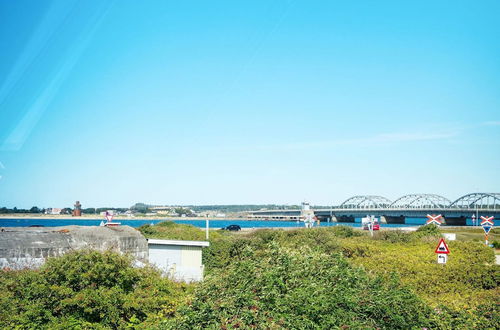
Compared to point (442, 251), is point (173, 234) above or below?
below

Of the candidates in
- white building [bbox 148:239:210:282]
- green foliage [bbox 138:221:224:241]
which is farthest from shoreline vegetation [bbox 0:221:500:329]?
green foliage [bbox 138:221:224:241]

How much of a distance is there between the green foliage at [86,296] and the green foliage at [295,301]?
5.69 feet

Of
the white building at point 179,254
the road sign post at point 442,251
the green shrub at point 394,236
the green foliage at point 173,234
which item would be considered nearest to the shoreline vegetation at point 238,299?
the road sign post at point 442,251

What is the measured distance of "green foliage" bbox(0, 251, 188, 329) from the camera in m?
10.4

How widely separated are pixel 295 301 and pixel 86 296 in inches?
202

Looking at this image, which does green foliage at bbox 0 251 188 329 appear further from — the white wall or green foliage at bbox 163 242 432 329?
the white wall

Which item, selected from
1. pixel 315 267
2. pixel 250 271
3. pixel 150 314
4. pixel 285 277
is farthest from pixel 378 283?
pixel 150 314

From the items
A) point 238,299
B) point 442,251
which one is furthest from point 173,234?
point 238,299

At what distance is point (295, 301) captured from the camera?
8.74m

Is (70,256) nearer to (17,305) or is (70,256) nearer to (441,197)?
(17,305)

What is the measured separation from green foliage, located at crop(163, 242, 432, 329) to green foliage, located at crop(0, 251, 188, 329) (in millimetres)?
1734

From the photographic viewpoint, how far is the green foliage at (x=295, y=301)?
8305 mm

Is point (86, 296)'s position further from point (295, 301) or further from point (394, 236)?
point (394, 236)

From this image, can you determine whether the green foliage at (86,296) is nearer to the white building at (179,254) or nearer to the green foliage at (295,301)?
the green foliage at (295,301)
